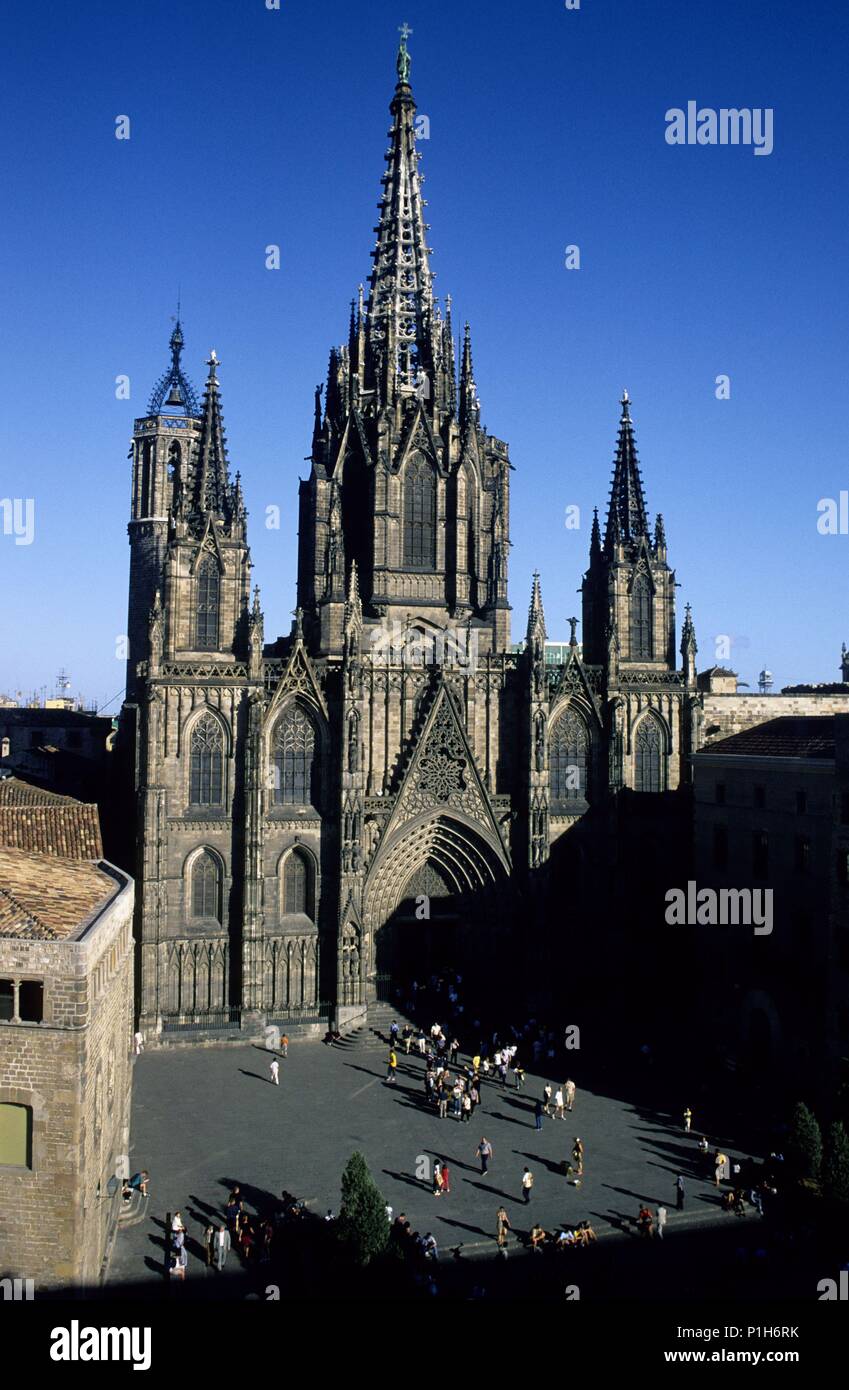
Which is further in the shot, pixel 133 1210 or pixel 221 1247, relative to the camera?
pixel 133 1210

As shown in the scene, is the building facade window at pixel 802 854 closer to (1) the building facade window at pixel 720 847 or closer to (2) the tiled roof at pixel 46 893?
(1) the building facade window at pixel 720 847

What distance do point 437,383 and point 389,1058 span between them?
29.1m

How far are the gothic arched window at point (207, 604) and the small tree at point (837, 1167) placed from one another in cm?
2787

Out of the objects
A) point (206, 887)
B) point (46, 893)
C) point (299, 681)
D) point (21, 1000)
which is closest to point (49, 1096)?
point (21, 1000)

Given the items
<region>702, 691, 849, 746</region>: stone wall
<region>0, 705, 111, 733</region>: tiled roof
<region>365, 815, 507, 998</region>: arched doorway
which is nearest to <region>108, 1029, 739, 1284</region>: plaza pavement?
<region>365, 815, 507, 998</region>: arched doorway

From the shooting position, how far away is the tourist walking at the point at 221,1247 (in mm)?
25125

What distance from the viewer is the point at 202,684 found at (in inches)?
1684

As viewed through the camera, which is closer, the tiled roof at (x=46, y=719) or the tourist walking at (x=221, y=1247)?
the tourist walking at (x=221, y=1247)

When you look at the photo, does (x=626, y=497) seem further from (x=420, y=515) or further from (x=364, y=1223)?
(x=364, y=1223)

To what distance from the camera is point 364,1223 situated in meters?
23.2

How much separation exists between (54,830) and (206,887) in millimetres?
9144

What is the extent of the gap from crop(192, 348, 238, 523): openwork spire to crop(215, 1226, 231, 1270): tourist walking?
1099 inches

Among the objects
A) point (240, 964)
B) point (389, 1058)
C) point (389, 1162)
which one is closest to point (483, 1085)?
point (389, 1058)

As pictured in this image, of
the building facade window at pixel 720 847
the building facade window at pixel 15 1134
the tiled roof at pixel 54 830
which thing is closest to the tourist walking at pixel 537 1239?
the building facade window at pixel 15 1134
